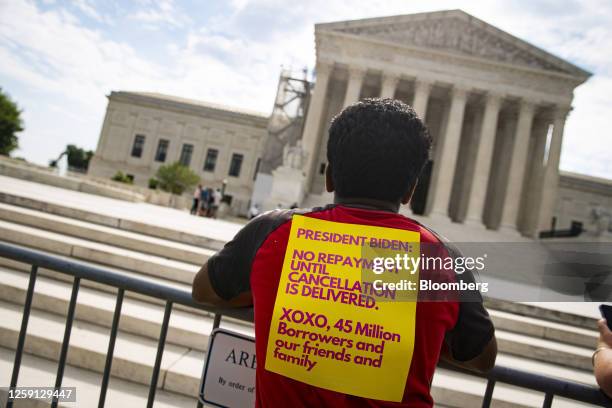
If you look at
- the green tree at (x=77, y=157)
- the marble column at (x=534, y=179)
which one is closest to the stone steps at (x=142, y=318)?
the marble column at (x=534, y=179)

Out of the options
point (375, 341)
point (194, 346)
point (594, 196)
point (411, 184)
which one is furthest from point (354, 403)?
point (594, 196)

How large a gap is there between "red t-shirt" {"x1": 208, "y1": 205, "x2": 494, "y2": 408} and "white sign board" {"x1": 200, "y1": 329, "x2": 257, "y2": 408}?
0.43 meters

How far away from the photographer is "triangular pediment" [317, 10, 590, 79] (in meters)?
26.9

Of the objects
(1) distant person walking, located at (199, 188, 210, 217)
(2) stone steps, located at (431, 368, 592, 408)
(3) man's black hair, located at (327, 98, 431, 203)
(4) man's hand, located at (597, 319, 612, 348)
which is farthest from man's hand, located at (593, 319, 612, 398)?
(1) distant person walking, located at (199, 188, 210, 217)

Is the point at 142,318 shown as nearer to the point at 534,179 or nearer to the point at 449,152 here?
the point at 449,152

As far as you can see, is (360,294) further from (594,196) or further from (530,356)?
(594,196)

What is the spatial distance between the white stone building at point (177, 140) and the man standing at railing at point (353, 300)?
156 ft

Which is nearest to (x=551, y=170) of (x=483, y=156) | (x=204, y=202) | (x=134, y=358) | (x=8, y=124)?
(x=483, y=156)

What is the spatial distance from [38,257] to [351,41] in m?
27.7

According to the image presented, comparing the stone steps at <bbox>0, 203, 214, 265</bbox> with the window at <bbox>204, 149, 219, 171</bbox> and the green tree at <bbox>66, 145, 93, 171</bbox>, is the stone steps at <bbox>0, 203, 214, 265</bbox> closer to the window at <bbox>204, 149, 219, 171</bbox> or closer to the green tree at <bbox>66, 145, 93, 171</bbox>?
the window at <bbox>204, 149, 219, 171</bbox>

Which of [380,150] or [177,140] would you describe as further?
[177,140]

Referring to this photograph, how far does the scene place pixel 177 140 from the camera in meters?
49.8

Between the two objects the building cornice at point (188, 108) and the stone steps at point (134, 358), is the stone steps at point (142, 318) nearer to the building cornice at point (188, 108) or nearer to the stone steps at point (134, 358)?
the stone steps at point (134, 358)

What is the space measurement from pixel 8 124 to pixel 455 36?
42971 millimetres
